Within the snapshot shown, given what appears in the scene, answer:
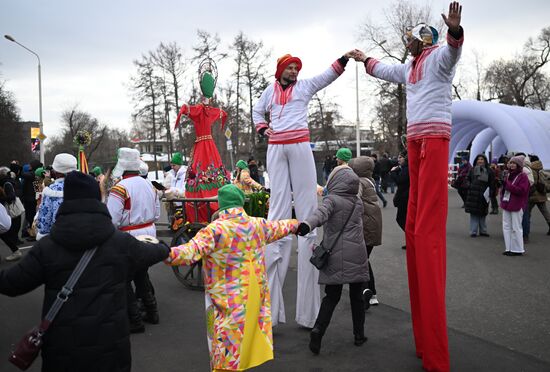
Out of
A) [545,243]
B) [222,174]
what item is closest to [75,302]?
[222,174]

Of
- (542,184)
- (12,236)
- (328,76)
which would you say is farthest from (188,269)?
(542,184)

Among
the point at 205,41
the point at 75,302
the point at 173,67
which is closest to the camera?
the point at 75,302

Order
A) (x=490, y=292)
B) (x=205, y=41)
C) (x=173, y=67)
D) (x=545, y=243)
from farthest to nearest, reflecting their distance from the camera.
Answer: (x=173, y=67)
(x=205, y=41)
(x=545, y=243)
(x=490, y=292)

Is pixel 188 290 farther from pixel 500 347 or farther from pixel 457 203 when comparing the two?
pixel 457 203

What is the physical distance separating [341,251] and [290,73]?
187cm

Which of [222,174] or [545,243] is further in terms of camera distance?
[545,243]

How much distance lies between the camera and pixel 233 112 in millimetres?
32438

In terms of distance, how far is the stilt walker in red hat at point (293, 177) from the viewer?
14.7 feet

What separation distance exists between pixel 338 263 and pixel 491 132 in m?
20.6

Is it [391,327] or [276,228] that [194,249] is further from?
[391,327]

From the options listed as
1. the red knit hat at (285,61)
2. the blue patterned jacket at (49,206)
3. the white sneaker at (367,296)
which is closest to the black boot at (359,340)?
the white sneaker at (367,296)

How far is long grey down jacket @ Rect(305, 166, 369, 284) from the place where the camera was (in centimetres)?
396

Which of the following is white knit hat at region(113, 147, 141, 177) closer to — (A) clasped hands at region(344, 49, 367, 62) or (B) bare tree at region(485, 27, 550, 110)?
(A) clasped hands at region(344, 49, 367, 62)

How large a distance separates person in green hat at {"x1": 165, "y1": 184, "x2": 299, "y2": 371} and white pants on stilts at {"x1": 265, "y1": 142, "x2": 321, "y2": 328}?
134cm
